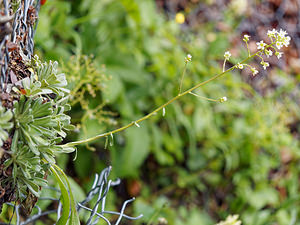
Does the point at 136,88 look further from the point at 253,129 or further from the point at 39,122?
the point at 39,122

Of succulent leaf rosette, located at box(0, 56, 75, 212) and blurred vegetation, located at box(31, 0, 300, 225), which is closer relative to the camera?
succulent leaf rosette, located at box(0, 56, 75, 212)

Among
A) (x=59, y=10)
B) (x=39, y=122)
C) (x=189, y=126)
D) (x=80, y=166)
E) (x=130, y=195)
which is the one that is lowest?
(x=130, y=195)

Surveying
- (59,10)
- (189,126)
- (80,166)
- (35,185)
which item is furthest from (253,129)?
(35,185)

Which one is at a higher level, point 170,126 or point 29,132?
point 29,132

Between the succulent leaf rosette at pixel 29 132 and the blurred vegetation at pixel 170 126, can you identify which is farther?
the blurred vegetation at pixel 170 126
